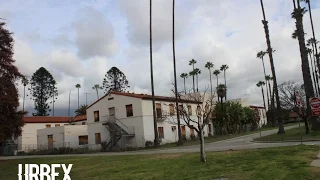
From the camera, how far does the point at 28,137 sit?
64.1 m

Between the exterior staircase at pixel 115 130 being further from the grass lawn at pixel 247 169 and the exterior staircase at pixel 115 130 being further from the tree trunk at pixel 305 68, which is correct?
the grass lawn at pixel 247 169

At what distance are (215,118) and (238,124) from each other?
16.1 ft

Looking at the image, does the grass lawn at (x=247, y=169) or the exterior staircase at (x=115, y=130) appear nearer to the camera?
the grass lawn at (x=247, y=169)

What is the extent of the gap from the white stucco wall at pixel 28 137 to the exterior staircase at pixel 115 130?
69.1 ft

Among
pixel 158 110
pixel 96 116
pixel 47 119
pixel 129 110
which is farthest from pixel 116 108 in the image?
pixel 47 119

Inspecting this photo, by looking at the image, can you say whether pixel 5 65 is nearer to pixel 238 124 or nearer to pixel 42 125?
pixel 42 125

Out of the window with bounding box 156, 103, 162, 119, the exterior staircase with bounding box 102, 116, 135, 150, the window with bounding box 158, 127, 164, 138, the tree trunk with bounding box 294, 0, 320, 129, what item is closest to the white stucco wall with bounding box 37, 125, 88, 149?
the exterior staircase with bounding box 102, 116, 135, 150

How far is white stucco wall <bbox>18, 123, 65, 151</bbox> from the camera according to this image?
62.8 m

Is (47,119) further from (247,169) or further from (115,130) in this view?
(247,169)

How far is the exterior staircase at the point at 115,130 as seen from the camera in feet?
149

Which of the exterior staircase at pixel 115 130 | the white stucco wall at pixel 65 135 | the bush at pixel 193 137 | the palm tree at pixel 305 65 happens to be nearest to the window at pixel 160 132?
Answer: the exterior staircase at pixel 115 130

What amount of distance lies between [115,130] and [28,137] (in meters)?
25.4

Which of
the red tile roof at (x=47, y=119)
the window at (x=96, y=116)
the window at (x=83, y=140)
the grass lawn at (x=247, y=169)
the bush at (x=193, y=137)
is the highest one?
the red tile roof at (x=47, y=119)

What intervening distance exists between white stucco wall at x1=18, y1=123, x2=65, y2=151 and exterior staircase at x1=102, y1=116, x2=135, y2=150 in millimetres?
21072
